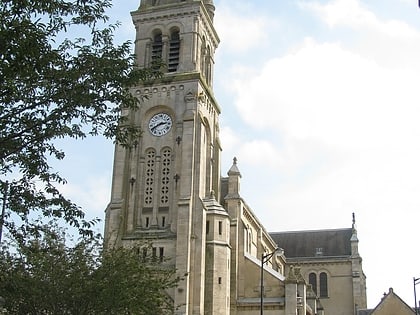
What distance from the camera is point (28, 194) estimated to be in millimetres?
16844

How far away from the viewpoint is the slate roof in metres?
80.0

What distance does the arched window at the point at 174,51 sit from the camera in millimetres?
52875

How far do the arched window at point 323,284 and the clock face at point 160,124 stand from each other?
34859mm

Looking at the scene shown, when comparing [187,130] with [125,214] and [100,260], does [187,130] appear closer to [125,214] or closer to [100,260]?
[125,214]

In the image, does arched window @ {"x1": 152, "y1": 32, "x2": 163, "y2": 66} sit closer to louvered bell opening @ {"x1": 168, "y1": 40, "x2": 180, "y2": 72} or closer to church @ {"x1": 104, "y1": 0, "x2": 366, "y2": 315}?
church @ {"x1": 104, "y1": 0, "x2": 366, "y2": 315}

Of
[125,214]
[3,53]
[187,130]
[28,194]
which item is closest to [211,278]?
[125,214]

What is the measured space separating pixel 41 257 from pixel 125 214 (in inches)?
813

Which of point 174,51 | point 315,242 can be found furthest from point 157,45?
point 315,242

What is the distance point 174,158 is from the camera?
49.8m

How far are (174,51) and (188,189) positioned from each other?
479 inches

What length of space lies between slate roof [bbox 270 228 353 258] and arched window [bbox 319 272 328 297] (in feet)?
7.83

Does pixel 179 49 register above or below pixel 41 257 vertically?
above

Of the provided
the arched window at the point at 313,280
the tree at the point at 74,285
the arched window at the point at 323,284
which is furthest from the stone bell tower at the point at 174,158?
the arched window at the point at 323,284

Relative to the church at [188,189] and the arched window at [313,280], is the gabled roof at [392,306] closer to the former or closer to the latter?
the church at [188,189]
